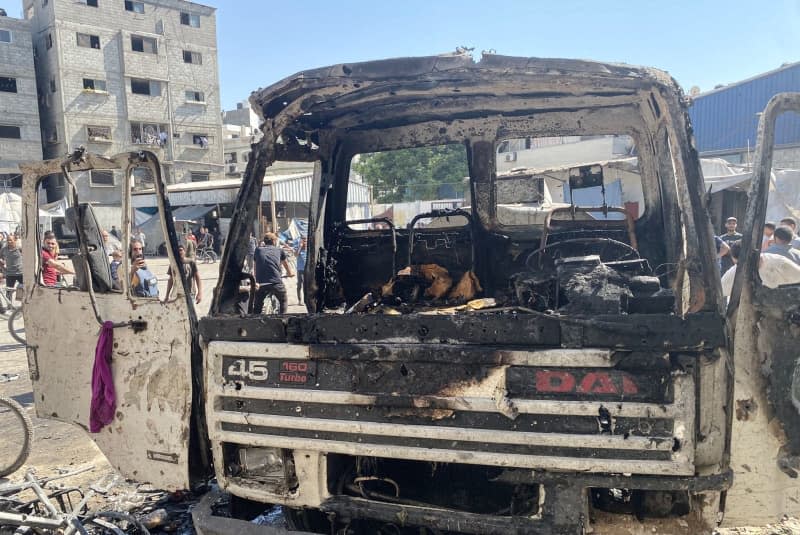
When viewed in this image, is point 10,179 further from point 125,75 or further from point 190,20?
point 190,20

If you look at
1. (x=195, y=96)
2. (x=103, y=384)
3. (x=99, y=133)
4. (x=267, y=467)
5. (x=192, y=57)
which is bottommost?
(x=267, y=467)

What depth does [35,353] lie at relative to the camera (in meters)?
3.29

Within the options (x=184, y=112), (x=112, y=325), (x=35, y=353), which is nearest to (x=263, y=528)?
(x=112, y=325)

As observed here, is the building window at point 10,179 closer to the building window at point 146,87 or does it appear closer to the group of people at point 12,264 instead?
the building window at point 146,87

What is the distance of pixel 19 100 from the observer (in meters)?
33.0

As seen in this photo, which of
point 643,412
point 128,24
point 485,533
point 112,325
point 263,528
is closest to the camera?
point 643,412

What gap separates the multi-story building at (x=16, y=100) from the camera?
3253 cm

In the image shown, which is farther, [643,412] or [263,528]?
[263,528]

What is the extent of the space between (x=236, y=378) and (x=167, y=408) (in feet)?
1.80

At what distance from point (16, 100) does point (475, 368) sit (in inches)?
1553

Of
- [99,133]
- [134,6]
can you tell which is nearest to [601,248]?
[99,133]

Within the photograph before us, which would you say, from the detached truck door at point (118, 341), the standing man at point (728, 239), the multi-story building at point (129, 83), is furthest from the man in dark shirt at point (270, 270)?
the multi-story building at point (129, 83)

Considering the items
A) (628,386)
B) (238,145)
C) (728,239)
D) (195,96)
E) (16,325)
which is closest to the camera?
(628,386)

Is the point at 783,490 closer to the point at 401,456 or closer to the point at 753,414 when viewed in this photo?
the point at 753,414
